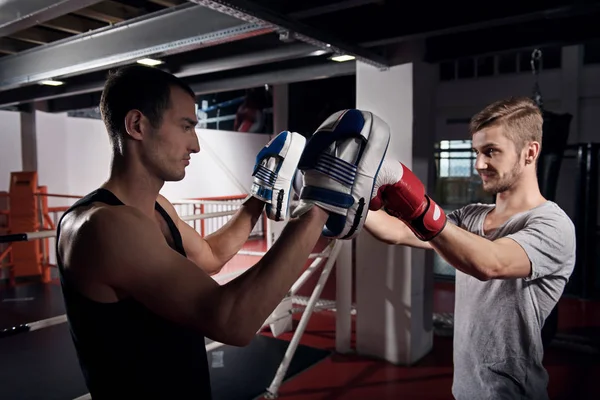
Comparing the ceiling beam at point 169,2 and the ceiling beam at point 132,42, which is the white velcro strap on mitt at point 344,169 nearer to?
the ceiling beam at point 132,42

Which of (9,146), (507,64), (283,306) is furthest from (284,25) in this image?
(507,64)

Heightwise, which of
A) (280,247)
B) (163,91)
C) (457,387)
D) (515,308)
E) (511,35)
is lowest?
(457,387)

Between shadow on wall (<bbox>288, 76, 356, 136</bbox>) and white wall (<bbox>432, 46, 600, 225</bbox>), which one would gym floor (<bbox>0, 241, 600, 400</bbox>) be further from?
shadow on wall (<bbox>288, 76, 356, 136</bbox>)

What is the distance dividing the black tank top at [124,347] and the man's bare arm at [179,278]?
94mm

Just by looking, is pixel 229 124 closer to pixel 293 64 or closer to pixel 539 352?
pixel 293 64

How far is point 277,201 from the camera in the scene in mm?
1745

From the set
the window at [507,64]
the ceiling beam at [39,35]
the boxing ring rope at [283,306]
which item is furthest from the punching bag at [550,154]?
the window at [507,64]

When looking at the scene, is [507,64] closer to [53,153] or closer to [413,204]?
[53,153]

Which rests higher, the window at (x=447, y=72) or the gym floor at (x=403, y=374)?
the window at (x=447, y=72)

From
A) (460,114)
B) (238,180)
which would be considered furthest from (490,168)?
(460,114)

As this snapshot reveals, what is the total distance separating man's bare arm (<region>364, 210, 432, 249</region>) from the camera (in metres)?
1.82

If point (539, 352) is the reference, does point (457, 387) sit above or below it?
below

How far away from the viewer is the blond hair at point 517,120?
1615 mm

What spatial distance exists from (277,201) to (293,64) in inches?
108
